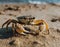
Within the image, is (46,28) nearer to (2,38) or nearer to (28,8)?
(2,38)

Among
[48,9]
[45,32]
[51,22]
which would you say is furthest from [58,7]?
[45,32]

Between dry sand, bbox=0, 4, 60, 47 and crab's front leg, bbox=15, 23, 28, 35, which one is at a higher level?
crab's front leg, bbox=15, 23, 28, 35

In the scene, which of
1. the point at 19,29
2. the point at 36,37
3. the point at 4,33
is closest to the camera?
the point at 19,29

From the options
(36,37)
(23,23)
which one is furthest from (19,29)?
(36,37)

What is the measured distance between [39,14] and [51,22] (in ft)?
5.03

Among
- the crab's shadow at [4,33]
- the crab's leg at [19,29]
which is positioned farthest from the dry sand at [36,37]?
the crab's leg at [19,29]

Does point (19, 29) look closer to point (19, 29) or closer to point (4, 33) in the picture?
point (19, 29)

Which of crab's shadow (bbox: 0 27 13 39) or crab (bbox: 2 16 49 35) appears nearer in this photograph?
crab (bbox: 2 16 49 35)

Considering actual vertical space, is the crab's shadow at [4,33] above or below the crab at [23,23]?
below

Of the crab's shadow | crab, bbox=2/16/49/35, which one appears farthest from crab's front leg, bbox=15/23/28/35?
the crab's shadow

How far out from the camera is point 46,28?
735cm

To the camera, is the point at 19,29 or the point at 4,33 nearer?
the point at 19,29

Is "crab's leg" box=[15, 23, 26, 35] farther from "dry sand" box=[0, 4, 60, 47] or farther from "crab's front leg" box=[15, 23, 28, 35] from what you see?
"dry sand" box=[0, 4, 60, 47]

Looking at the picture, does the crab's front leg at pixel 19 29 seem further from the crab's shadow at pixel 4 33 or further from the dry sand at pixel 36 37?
the crab's shadow at pixel 4 33
